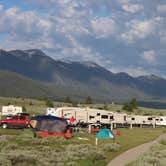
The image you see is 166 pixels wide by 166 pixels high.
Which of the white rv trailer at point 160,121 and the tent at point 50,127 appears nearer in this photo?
the tent at point 50,127

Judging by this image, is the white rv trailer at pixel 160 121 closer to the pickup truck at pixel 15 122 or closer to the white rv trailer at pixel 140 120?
the white rv trailer at pixel 140 120

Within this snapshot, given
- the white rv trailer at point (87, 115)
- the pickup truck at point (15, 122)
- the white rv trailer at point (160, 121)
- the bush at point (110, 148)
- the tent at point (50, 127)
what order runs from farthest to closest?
the white rv trailer at point (160, 121) → the white rv trailer at point (87, 115) → the pickup truck at point (15, 122) → the tent at point (50, 127) → the bush at point (110, 148)

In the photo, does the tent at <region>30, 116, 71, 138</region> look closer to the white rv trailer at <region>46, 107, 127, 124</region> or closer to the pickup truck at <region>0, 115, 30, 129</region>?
the pickup truck at <region>0, 115, 30, 129</region>

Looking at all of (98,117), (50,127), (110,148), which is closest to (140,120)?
(98,117)

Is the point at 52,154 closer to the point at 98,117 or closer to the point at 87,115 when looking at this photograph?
the point at 87,115

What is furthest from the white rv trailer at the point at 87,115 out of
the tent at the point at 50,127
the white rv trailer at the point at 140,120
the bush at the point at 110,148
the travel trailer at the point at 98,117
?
the bush at the point at 110,148

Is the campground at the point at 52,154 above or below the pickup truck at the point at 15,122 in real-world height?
below

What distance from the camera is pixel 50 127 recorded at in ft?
145

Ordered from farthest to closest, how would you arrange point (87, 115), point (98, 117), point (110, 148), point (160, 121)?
1. point (160, 121)
2. point (98, 117)
3. point (87, 115)
4. point (110, 148)

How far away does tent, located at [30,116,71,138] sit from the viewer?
43.1m

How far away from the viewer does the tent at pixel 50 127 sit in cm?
4306

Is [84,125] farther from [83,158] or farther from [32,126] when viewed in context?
[83,158]

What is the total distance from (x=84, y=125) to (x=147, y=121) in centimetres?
1891

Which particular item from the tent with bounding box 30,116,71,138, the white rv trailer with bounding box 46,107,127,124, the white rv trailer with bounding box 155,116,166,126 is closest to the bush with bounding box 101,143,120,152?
the tent with bounding box 30,116,71,138
